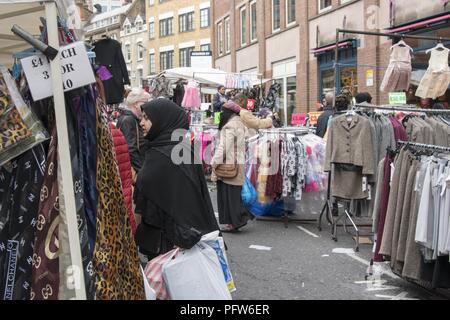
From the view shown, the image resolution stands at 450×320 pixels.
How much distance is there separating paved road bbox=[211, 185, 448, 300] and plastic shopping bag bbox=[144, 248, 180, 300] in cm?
186

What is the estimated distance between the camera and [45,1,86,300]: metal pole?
2592mm

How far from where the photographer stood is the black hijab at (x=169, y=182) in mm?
3918

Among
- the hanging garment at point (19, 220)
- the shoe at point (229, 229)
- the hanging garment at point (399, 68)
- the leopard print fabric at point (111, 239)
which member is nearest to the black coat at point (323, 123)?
the hanging garment at point (399, 68)

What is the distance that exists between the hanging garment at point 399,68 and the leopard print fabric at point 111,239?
7.04 meters

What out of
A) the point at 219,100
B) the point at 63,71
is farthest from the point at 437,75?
the point at 63,71

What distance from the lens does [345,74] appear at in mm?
17016

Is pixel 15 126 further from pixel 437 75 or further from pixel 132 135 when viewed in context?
pixel 437 75

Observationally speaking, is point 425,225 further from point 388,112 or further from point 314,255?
point 388,112

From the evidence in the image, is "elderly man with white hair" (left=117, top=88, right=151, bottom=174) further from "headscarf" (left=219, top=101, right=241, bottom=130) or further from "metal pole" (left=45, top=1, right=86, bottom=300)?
"metal pole" (left=45, top=1, right=86, bottom=300)

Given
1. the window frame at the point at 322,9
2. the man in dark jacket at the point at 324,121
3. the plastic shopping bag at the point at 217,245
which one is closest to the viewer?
the plastic shopping bag at the point at 217,245

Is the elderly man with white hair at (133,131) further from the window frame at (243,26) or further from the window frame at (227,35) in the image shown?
the window frame at (227,35)

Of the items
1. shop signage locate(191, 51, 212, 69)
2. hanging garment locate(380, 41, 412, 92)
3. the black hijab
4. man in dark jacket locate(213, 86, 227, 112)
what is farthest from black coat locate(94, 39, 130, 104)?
shop signage locate(191, 51, 212, 69)

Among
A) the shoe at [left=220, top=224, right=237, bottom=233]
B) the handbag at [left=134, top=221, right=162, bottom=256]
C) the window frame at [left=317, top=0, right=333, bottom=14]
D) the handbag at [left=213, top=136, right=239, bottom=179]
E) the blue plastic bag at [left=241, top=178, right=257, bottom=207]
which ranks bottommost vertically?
the shoe at [left=220, top=224, right=237, bottom=233]
